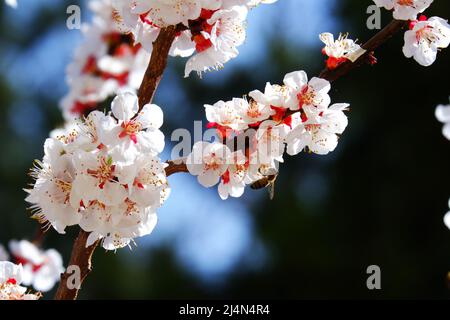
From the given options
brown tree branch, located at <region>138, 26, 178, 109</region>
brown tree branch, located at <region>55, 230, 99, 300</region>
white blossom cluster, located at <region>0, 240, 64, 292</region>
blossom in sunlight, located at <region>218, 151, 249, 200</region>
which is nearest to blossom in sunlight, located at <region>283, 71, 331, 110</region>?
blossom in sunlight, located at <region>218, 151, 249, 200</region>

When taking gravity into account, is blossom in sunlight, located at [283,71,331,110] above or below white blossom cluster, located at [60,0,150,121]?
below

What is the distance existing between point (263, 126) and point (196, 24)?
26 cm

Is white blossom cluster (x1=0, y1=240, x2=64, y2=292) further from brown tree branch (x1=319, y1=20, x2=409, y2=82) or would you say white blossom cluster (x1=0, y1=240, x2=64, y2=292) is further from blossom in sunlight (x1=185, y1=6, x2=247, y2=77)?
brown tree branch (x1=319, y1=20, x2=409, y2=82)

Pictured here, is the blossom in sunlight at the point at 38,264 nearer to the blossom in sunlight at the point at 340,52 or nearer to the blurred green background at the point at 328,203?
the blossom in sunlight at the point at 340,52

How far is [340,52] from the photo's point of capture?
4.97ft

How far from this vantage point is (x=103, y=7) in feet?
9.23

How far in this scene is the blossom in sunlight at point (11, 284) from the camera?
149 centimetres

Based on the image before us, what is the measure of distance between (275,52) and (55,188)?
881cm

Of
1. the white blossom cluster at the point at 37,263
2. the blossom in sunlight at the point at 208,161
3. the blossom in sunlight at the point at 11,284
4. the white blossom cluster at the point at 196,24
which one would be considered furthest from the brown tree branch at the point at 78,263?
the white blossom cluster at the point at 37,263

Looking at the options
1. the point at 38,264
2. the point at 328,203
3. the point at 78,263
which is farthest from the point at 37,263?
the point at 328,203

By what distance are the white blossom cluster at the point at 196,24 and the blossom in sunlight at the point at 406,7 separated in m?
0.25

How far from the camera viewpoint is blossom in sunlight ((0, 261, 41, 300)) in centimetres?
149

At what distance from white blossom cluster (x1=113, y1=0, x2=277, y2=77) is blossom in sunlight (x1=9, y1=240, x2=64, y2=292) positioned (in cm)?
A: 113

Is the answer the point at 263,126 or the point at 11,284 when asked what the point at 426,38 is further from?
the point at 11,284
